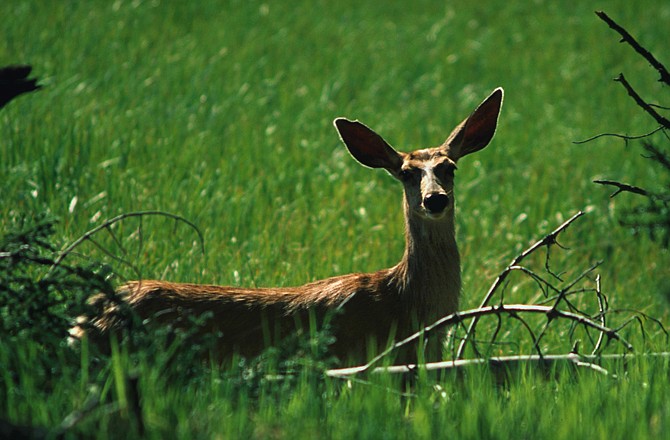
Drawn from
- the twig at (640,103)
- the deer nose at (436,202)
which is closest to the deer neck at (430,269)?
the deer nose at (436,202)

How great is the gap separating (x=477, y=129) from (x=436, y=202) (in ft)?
3.14

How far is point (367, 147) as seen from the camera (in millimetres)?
5926

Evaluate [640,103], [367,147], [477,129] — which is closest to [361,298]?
[367,147]

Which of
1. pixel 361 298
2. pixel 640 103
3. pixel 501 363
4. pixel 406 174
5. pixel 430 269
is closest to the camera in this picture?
pixel 501 363

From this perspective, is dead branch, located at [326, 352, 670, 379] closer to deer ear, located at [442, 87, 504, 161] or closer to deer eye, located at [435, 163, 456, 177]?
deer eye, located at [435, 163, 456, 177]

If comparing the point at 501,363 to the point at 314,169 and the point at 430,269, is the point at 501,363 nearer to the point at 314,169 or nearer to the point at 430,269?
the point at 430,269

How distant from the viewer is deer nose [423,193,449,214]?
521 cm

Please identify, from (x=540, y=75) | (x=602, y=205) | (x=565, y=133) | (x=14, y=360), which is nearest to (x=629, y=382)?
(x=14, y=360)

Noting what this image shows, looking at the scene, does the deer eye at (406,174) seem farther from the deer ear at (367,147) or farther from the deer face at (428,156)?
the deer ear at (367,147)

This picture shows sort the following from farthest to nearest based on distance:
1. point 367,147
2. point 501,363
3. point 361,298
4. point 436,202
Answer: point 367,147 < point 361,298 < point 436,202 < point 501,363

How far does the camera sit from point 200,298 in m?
5.14

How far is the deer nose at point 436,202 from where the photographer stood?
5.21 metres

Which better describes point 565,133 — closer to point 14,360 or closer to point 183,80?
point 183,80

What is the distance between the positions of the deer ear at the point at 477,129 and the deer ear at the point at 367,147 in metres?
0.30
